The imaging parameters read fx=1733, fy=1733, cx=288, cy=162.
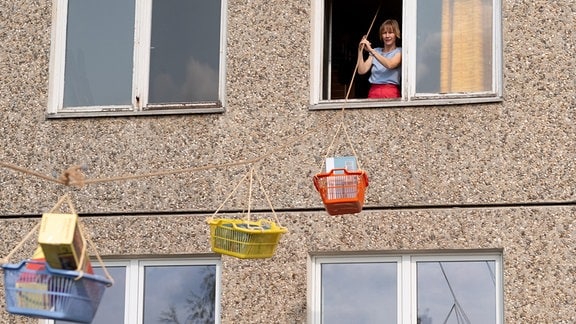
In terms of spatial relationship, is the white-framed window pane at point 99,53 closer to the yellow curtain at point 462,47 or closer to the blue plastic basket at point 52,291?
the yellow curtain at point 462,47

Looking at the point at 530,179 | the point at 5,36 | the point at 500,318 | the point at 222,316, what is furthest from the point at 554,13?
the point at 5,36

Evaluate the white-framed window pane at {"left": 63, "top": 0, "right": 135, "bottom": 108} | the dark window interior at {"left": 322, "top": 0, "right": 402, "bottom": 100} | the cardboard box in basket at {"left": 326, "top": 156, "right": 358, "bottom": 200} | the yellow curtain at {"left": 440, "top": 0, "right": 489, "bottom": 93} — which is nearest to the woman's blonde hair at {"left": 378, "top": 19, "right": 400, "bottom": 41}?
the dark window interior at {"left": 322, "top": 0, "right": 402, "bottom": 100}

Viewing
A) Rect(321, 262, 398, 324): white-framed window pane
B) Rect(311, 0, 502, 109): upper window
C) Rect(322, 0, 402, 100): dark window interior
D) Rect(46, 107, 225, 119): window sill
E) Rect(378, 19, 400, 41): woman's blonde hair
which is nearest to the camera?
Rect(321, 262, 398, 324): white-framed window pane

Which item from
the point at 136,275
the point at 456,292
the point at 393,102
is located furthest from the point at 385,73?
the point at 136,275

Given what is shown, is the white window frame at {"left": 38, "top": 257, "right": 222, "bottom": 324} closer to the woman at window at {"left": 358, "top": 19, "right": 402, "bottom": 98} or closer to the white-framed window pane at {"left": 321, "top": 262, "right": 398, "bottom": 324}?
the white-framed window pane at {"left": 321, "top": 262, "right": 398, "bottom": 324}

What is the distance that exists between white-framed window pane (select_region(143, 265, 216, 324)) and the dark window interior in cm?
178

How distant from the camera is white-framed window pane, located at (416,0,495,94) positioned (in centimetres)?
1346

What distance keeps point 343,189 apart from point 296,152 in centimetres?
117

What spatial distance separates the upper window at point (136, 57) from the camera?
549 inches

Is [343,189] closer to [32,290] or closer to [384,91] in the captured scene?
[384,91]

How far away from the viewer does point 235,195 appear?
13438 millimetres

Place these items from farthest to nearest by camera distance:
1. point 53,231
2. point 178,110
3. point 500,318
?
point 178,110, point 500,318, point 53,231

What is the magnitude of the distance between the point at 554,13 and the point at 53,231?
15.2 ft

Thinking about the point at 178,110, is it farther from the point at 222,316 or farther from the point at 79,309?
the point at 79,309
